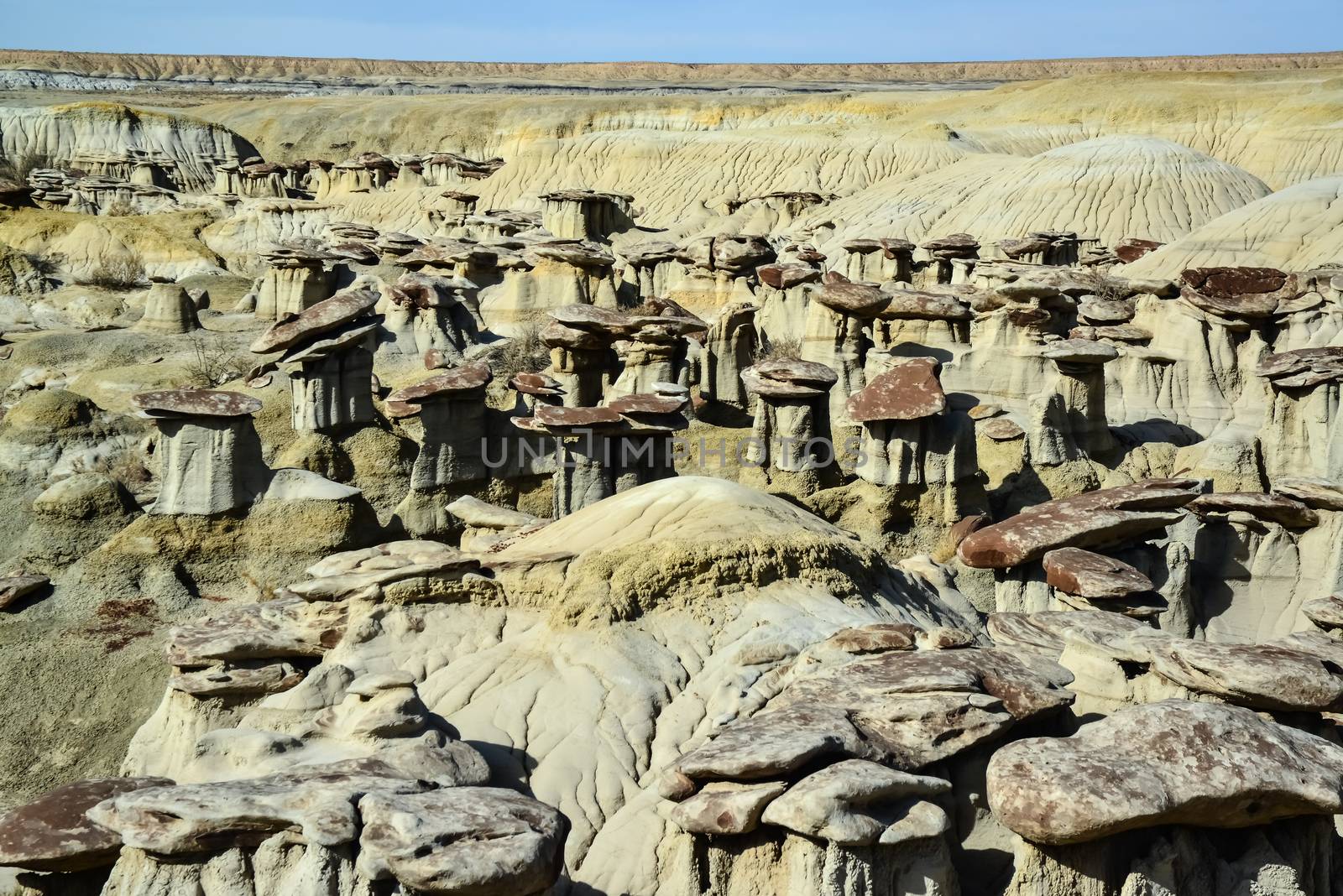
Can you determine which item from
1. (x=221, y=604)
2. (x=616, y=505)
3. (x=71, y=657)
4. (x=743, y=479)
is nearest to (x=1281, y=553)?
(x=743, y=479)

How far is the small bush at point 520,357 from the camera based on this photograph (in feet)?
63.1

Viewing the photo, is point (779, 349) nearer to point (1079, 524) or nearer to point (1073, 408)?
point (1073, 408)

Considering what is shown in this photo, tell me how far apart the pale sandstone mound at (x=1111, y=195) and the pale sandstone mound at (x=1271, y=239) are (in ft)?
22.9

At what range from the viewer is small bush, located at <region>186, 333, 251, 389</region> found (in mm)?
19500

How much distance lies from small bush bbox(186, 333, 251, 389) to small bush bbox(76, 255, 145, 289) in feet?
28.4

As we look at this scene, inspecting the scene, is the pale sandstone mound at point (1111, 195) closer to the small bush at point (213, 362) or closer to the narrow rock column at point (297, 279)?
the narrow rock column at point (297, 279)

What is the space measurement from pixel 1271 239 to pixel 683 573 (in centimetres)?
1949

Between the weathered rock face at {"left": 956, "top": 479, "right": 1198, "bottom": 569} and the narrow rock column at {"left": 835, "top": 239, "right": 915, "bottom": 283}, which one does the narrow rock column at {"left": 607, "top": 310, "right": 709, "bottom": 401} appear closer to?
the weathered rock face at {"left": 956, "top": 479, "right": 1198, "bottom": 569}

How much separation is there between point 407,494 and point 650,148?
116 feet

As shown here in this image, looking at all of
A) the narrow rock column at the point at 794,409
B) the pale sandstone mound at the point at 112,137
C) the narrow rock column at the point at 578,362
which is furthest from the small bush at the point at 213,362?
the pale sandstone mound at the point at 112,137

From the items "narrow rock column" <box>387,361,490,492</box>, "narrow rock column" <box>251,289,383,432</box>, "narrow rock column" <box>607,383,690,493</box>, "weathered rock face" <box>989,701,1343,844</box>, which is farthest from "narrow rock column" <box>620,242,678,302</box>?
A: "weathered rock face" <box>989,701,1343,844</box>

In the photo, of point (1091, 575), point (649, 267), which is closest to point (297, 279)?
point (649, 267)

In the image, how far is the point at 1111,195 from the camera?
33.8 metres

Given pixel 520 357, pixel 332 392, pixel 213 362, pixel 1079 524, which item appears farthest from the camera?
pixel 213 362
